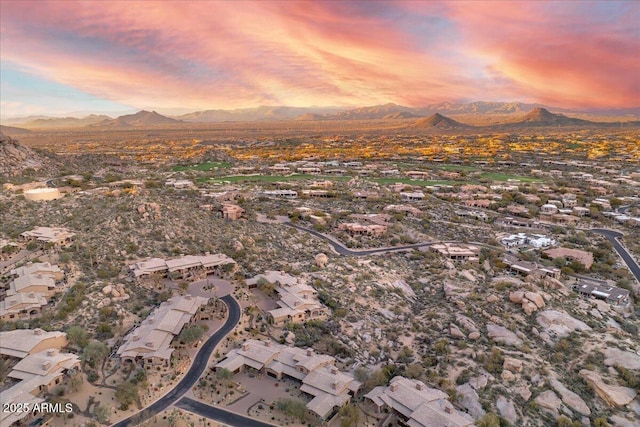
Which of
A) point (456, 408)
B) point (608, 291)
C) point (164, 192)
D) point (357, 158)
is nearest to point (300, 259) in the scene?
point (456, 408)

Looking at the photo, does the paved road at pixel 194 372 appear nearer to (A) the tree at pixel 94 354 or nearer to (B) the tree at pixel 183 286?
(B) the tree at pixel 183 286

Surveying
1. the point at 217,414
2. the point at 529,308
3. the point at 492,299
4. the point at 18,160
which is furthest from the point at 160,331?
the point at 18,160

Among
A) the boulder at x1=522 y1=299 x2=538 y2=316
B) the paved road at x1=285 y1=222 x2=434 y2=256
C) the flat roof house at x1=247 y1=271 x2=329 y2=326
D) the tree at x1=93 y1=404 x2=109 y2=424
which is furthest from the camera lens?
the paved road at x1=285 y1=222 x2=434 y2=256

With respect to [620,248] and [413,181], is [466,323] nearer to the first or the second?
[620,248]

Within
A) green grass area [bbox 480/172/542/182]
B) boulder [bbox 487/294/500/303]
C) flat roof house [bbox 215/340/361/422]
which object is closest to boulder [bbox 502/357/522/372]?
boulder [bbox 487/294/500/303]

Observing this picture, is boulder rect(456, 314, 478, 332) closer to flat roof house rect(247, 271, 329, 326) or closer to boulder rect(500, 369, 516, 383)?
boulder rect(500, 369, 516, 383)

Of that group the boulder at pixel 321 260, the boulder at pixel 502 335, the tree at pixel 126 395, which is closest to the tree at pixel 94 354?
the tree at pixel 126 395
